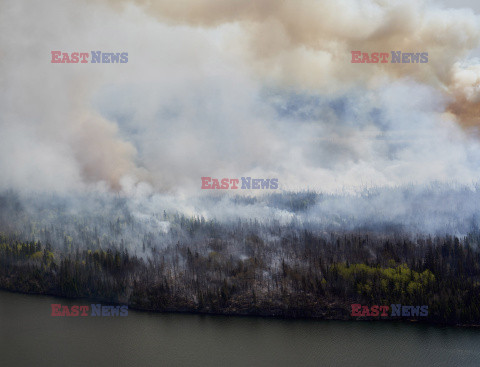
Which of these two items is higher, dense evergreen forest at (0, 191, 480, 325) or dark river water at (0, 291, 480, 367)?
dense evergreen forest at (0, 191, 480, 325)

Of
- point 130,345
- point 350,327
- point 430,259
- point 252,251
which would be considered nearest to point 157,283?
point 252,251

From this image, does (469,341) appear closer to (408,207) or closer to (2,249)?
(408,207)

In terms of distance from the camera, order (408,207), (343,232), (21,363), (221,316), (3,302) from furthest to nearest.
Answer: (408,207)
(343,232)
(3,302)
(221,316)
(21,363)

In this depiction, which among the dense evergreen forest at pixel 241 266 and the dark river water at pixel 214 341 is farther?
the dense evergreen forest at pixel 241 266

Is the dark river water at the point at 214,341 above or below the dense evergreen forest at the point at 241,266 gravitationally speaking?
below

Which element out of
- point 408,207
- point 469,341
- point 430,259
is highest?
point 408,207

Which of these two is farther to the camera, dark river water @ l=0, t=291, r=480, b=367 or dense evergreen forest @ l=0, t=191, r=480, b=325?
dense evergreen forest @ l=0, t=191, r=480, b=325
